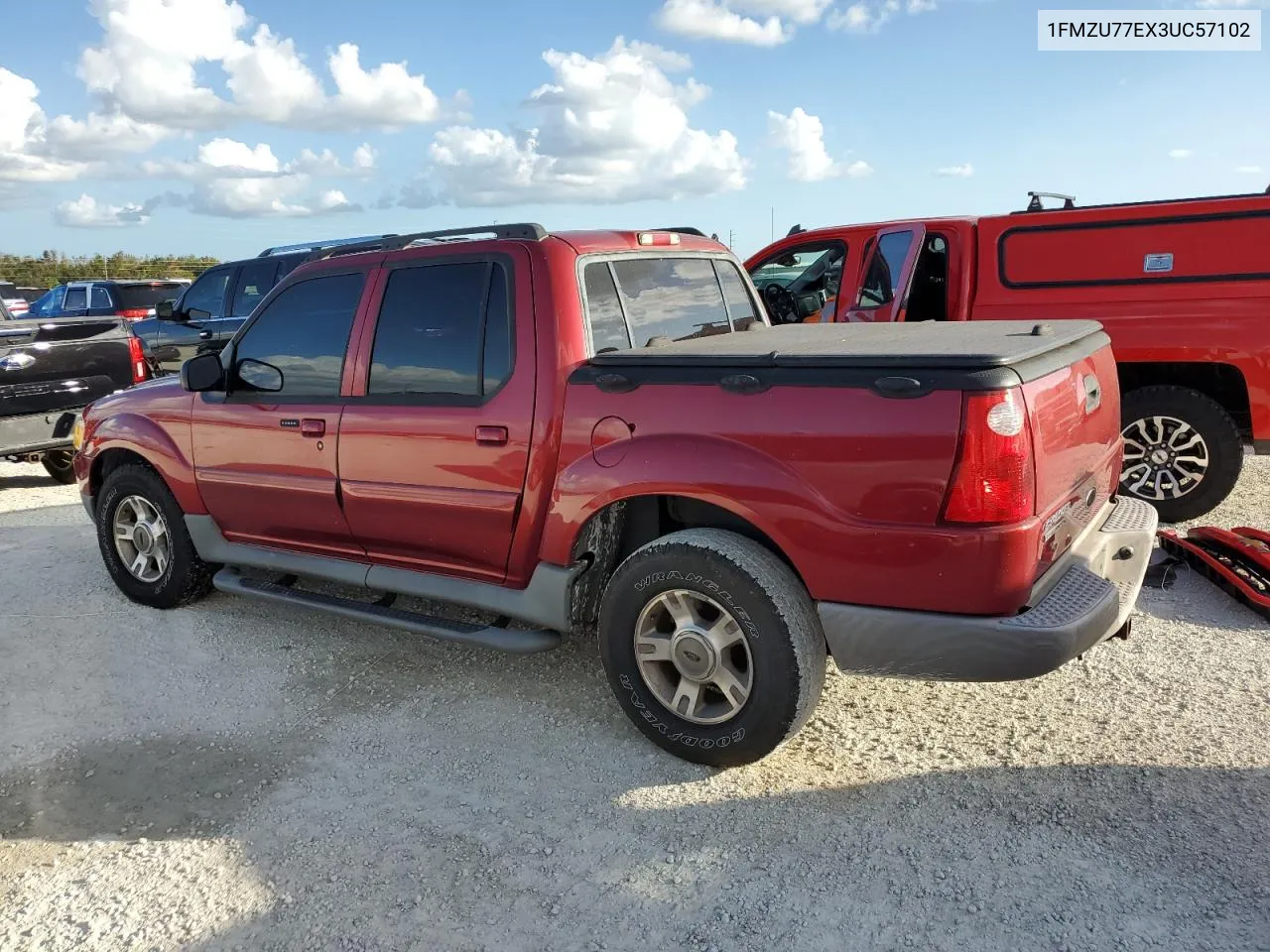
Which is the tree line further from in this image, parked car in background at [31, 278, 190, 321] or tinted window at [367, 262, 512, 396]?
tinted window at [367, 262, 512, 396]

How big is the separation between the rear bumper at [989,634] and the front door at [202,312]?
9.61 meters

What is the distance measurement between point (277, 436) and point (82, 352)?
15.2 ft

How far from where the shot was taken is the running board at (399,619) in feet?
11.6

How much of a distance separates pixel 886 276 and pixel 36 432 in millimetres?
6591

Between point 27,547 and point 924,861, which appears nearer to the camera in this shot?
point 924,861

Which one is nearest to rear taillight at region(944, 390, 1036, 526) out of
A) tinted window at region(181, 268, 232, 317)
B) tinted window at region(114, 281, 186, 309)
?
tinted window at region(181, 268, 232, 317)

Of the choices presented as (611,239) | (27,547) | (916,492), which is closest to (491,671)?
(611,239)

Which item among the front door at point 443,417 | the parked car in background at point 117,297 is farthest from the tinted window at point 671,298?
the parked car in background at point 117,297

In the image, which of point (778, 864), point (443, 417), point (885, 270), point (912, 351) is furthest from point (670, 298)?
point (885, 270)

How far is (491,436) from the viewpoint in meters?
3.51

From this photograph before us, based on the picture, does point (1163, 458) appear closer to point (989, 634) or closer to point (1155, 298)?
point (1155, 298)

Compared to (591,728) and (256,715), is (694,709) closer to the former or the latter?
(591,728)

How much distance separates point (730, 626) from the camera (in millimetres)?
3092

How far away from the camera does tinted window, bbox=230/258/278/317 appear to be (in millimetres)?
10523
